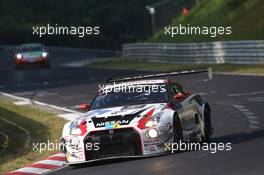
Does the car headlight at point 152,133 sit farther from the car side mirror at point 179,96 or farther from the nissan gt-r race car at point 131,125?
the car side mirror at point 179,96

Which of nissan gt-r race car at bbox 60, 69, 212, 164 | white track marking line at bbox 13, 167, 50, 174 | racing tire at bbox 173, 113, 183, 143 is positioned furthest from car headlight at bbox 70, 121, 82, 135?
racing tire at bbox 173, 113, 183, 143

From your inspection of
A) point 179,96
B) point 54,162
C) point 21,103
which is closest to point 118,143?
point 179,96

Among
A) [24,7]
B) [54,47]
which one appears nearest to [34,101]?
[54,47]

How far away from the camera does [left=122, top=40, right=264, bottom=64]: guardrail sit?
35812 millimetres

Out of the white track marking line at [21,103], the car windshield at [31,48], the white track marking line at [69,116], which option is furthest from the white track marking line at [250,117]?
the car windshield at [31,48]

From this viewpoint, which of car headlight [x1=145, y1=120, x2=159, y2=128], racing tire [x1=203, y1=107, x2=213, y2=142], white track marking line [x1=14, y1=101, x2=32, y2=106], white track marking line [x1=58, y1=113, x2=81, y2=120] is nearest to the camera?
car headlight [x1=145, y1=120, x2=159, y2=128]

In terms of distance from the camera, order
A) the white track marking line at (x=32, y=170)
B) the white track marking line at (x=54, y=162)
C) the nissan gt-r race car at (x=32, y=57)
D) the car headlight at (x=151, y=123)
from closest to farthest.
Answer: the car headlight at (x=151, y=123), the white track marking line at (x=32, y=170), the white track marking line at (x=54, y=162), the nissan gt-r race car at (x=32, y=57)

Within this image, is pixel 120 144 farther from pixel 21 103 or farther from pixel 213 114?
pixel 21 103

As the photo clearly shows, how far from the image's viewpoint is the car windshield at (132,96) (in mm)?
13773

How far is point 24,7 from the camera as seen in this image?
97.4 m

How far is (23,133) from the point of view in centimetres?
1866

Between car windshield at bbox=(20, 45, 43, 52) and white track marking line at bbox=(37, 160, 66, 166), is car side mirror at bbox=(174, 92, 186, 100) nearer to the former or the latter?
white track marking line at bbox=(37, 160, 66, 166)

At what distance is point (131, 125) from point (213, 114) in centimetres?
769

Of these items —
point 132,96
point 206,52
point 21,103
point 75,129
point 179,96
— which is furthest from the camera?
point 206,52
